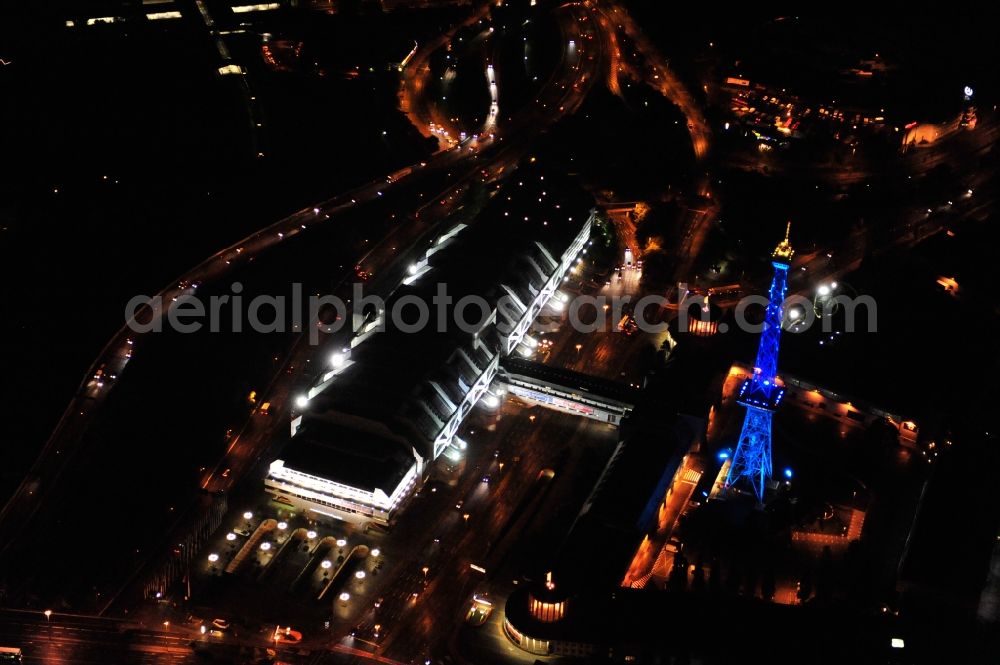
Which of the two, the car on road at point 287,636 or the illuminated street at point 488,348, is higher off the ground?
the illuminated street at point 488,348

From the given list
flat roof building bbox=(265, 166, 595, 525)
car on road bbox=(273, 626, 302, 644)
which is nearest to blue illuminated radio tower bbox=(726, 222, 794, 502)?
flat roof building bbox=(265, 166, 595, 525)

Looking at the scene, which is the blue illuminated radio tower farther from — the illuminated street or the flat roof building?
the flat roof building

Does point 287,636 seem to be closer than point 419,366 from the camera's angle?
Yes

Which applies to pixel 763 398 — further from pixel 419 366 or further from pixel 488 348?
pixel 419 366

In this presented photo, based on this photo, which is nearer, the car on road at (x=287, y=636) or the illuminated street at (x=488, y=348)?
the car on road at (x=287, y=636)

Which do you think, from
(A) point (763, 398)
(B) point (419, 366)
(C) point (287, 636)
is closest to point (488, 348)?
(B) point (419, 366)

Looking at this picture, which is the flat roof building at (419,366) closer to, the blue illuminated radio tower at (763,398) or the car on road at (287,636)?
the car on road at (287,636)

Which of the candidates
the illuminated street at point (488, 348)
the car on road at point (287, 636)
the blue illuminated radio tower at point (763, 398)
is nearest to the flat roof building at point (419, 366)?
the illuminated street at point (488, 348)

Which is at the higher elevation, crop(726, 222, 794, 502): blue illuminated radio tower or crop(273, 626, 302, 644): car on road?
crop(726, 222, 794, 502): blue illuminated radio tower

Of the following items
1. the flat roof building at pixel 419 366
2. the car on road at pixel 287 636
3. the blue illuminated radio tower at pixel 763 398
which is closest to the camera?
the car on road at pixel 287 636
